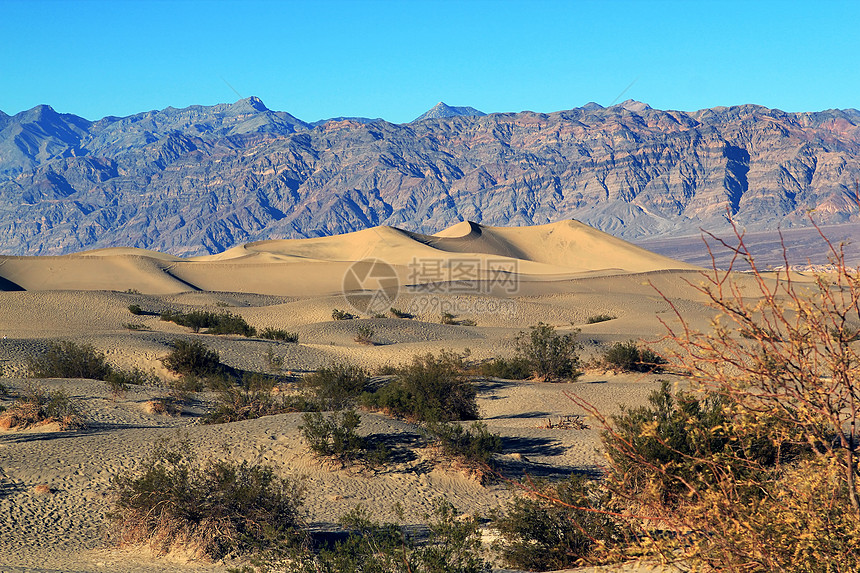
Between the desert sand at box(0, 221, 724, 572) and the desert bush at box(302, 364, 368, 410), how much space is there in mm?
2092

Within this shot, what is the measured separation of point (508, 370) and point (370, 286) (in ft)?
112

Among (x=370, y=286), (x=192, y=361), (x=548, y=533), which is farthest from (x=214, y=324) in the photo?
(x=370, y=286)

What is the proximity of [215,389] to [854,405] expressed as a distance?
1483 cm

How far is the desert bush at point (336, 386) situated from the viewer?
1447 cm

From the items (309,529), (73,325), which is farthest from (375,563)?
(73,325)

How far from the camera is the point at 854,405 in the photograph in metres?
3.65

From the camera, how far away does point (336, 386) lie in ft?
52.2

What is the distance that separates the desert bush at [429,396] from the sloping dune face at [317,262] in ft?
128

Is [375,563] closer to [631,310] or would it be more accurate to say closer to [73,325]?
[73,325]

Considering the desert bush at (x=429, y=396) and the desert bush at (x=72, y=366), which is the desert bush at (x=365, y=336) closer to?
A: the desert bush at (x=72, y=366)

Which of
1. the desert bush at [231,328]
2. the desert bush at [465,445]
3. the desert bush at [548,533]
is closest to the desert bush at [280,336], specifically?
the desert bush at [231,328]
